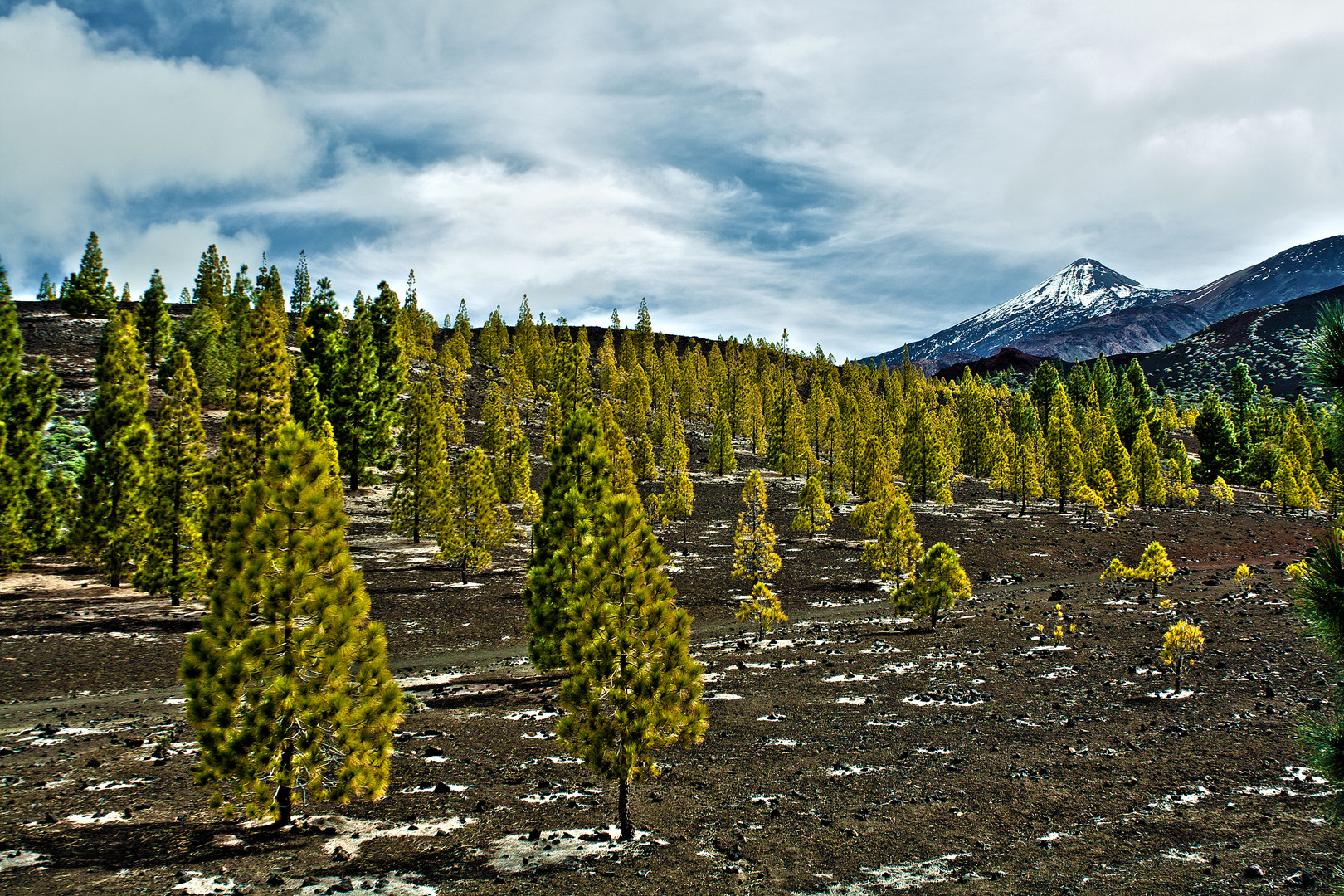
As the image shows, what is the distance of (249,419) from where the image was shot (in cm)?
3125

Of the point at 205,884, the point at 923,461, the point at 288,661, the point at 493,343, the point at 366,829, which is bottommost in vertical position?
the point at 366,829

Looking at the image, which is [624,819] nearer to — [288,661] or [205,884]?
[205,884]

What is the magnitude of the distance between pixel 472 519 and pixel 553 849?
29.8 metres

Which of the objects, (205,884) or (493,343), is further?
(493,343)

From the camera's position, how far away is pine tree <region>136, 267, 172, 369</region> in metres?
72.4

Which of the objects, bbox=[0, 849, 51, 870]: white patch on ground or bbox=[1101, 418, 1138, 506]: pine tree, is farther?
bbox=[1101, 418, 1138, 506]: pine tree

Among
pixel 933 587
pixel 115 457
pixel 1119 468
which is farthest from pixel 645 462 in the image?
pixel 1119 468

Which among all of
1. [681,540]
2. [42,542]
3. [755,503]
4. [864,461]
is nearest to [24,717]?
[42,542]

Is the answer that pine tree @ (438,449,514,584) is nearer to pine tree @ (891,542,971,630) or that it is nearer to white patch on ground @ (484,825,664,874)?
pine tree @ (891,542,971,630)

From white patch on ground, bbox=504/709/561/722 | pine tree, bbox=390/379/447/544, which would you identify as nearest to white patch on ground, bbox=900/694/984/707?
white patch on ground, bbox=504/709/561/722

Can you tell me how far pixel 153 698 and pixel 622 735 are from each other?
18358 millimetres

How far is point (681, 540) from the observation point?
55656mm

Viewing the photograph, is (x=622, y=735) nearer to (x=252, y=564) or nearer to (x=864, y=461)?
(x=252, y=564)

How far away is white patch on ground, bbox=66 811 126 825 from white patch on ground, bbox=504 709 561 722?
9530mm
